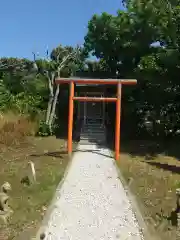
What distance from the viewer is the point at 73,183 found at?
10.2 m

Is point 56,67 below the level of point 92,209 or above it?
above

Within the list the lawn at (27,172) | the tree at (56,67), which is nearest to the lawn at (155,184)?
the lawn at (27,172)

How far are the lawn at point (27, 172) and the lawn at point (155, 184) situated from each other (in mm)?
2290

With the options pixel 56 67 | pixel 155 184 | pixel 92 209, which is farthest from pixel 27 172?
pixel 56 67

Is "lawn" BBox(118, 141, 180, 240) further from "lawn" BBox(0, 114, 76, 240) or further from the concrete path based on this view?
"lawn" BBox(0, 114, 76, 240)

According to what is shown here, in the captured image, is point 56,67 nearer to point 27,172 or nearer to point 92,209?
point 27,172

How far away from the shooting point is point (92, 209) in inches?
305

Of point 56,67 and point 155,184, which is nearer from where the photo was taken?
point 155,184

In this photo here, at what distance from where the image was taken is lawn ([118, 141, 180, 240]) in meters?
7.07

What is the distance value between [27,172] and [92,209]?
3.27 m

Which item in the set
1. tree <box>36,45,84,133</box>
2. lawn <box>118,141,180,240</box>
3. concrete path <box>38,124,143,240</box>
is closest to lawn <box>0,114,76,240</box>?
concrete path <box>38,124,143,240</box>

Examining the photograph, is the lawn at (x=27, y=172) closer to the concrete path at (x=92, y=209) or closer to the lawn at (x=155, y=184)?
the concrete path at (x=92, y=209)

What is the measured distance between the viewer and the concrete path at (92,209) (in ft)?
20.8

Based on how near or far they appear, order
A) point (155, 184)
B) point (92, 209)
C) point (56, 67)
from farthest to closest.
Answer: point (56, 67), point (155, 184), point (92, 209)
